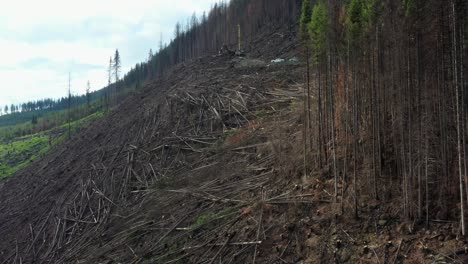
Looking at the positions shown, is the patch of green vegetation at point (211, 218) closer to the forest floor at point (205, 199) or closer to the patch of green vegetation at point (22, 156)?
the forest floor at point (205, 199)

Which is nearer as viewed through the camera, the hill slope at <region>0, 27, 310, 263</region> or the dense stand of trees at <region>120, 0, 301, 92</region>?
the hill slope at <region>0, 27, 310, 263</region>

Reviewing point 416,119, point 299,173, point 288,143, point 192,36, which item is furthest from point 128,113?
point 192,36

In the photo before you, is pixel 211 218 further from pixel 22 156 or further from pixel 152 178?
pixel 22 156

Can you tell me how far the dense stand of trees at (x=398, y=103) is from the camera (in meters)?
8.66

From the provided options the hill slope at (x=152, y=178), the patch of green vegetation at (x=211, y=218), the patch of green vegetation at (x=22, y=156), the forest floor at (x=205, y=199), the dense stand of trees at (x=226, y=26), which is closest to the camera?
the forest floor at (x=205, y=199)

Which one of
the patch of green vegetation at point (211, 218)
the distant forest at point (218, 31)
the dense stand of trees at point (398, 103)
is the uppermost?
the distant forest at point (218, 31)

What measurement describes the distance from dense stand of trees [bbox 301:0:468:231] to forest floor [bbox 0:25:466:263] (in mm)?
648

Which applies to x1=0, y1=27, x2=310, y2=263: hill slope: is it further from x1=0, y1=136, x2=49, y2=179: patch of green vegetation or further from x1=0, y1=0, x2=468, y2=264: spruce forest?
x1=0, y1=136, x2=49, y2=179: patch of green vegetation

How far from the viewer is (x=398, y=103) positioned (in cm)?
1014

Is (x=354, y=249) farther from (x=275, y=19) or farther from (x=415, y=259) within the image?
(x=275, y=19)

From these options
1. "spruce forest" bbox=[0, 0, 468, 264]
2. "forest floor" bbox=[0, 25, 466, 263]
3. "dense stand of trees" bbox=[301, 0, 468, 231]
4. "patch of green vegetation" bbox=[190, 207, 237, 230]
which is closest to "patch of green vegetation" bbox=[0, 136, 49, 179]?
"forest floor" bbox=[0, 25, 466, 263]

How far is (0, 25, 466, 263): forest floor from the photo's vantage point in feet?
30.8

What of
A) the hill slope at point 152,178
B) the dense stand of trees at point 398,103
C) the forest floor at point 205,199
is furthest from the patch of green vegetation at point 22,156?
the dense stand of trees at point 398,103

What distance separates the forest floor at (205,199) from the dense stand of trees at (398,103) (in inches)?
25.5
